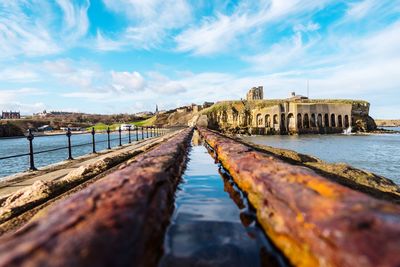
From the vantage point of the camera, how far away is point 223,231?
178cm

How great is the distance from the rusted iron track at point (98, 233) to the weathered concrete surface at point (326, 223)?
689 millimetres

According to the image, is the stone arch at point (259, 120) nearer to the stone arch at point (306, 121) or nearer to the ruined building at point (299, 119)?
the ruined building at point (299, 119)

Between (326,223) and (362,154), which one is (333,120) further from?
(326,223)

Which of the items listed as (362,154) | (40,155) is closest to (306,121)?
(362,154)

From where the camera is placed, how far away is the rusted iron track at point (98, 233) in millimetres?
929

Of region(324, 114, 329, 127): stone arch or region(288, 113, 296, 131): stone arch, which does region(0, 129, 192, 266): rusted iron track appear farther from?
region(324, 114, 329, 127): stone arch

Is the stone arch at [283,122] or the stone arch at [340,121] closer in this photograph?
the stone arch at [283,122]

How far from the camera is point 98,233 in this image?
1.07 meters

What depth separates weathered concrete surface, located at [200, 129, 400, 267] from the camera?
903 millimetres

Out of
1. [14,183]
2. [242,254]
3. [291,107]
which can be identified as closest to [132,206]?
[242,254]

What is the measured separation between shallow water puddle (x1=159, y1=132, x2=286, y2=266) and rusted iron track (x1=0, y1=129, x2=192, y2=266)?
14 centimetres

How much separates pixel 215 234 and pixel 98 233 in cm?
87

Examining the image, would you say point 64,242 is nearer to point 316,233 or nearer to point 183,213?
point 316,233

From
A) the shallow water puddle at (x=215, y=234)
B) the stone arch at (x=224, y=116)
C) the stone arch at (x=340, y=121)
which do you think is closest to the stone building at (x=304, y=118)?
the stone arch at (x=340, y=121)
